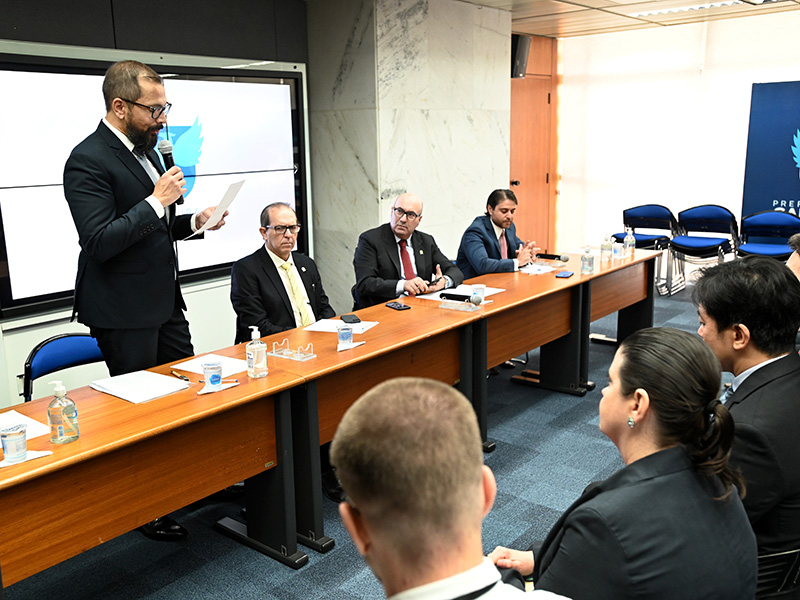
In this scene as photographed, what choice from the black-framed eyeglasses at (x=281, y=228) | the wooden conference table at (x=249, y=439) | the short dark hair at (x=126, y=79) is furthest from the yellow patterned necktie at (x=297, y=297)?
the short dark hair at (x=126, y=79)

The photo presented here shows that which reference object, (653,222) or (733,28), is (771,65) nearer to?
(733,28)

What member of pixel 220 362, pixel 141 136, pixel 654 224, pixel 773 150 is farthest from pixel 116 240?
pixel 773 150

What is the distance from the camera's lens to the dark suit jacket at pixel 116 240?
8.80 feet

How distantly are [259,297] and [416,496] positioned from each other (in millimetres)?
2840

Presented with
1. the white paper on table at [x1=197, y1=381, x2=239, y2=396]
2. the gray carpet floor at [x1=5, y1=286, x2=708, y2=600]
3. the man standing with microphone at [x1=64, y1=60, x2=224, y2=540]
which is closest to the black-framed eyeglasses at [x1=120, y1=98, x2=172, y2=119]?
the man standing with microphone at [x1=64, y1=60, x2=224, y2=540]

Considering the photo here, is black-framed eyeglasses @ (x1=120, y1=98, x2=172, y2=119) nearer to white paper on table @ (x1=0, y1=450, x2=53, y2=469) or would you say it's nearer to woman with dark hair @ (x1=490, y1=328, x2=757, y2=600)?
white paper on table @ (x1=0, y1=450, x2=53, y2=469)

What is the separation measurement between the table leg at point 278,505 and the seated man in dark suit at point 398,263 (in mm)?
1551

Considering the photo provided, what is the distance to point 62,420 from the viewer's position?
2.10 m

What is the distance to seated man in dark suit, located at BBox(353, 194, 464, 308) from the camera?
4.19 meters

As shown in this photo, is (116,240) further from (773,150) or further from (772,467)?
(773,150)

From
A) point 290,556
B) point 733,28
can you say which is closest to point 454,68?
point 733,28

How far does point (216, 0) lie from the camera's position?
4.94 m

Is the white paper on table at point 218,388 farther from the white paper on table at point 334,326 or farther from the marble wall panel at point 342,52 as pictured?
the marble wall panel at point 342,52

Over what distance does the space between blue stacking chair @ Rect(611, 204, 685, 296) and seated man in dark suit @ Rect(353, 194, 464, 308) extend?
3487mm
